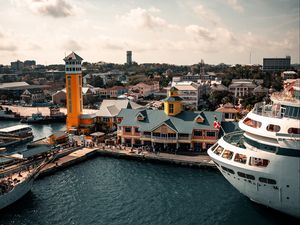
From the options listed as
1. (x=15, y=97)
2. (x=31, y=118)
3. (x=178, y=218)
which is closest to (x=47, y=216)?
(x=178, y=218)

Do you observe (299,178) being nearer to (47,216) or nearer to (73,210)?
(73,210)

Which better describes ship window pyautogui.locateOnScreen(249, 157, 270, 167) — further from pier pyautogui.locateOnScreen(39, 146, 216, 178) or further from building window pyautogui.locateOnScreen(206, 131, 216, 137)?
building window pyautogui.locateOnScreen(206, 131, 216, 137)

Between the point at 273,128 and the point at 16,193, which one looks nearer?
the point at 273,128

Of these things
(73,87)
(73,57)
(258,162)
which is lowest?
(258,162)

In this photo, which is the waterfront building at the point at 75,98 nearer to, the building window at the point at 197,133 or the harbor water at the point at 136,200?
the harbor water at the point at 136,200

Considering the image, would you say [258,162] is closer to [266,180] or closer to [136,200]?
[266,180]

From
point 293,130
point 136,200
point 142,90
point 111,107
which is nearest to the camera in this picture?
point 293,130

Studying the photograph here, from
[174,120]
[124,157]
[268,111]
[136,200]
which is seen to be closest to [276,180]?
[268,111]

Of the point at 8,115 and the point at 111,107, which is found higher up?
the point at 111,107

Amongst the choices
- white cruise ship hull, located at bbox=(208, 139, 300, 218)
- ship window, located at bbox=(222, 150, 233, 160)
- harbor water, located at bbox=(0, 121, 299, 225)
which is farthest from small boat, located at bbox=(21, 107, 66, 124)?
white cruise ship hull, located at bbox=(208, 139, 300, 218)

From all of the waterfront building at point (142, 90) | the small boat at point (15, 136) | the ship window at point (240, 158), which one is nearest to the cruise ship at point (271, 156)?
the ship window at point (240, 158)
